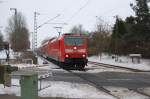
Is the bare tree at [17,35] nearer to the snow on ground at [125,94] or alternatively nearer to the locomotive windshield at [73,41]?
the locomotive windshield at [73,41]

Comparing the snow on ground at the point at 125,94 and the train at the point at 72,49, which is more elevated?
the train at the point at 72,49

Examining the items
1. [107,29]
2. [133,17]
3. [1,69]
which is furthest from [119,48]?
[1,69]

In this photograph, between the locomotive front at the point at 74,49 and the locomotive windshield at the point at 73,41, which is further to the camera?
the locomotive windshield at the point at 73,41

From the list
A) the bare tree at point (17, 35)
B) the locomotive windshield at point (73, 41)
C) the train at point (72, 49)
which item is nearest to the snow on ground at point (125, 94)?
the train at point (72, 49)

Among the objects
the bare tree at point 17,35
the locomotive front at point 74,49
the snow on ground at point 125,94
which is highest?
the bare tree at point 17,35

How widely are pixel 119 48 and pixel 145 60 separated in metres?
12.6

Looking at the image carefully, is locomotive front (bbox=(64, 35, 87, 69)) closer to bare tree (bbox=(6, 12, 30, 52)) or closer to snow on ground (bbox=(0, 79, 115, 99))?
bare tree (bbox=(6, 12, 30, 52))

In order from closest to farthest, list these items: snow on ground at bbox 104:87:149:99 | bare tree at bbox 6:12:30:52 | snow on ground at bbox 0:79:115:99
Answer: snow on ground at bbox 0:79:115:99, snow on ground at bbox 104:87:149:99, bare tree at bbox 6:12:30:52

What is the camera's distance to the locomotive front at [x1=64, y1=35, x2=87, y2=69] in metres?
39.5

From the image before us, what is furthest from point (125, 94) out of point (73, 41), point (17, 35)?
point (17, 35)

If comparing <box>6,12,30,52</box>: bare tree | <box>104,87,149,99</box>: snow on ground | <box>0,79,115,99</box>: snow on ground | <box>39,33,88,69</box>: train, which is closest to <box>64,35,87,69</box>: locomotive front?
<box>39,33,88,69</box>: train

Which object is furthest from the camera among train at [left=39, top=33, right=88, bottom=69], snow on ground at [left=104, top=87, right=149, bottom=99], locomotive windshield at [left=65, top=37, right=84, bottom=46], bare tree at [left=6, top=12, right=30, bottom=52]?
bare tree at [left=6, top=12, right=30, bottom=52]

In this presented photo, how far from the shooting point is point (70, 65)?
136ft

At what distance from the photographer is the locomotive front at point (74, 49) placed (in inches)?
→ 1556
